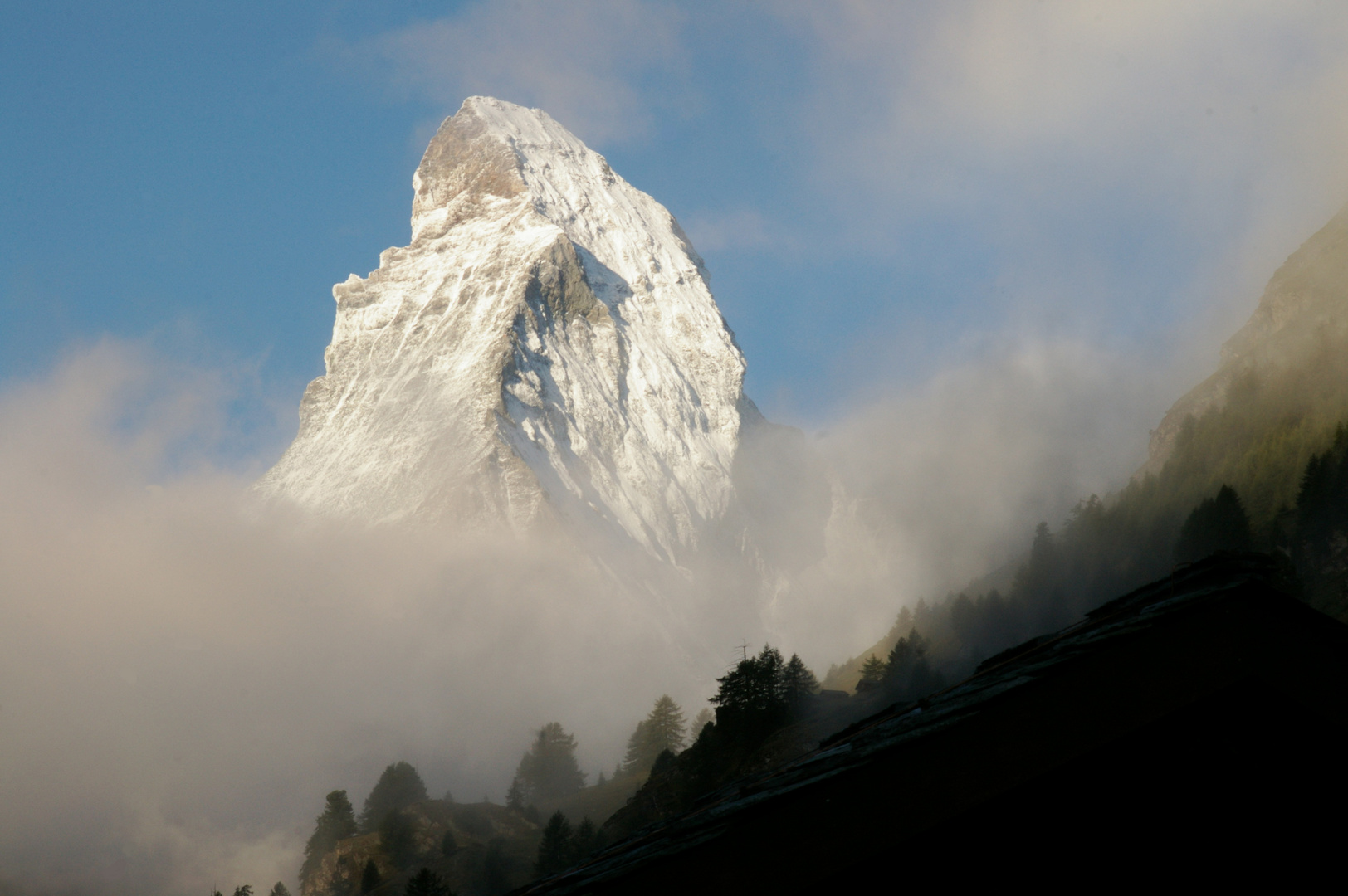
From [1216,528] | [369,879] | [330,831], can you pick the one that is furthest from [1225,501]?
[330,831]

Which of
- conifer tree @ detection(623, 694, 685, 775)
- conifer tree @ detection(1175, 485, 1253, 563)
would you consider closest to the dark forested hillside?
conifer tree @ detection(1175, 485, 1253, 563)

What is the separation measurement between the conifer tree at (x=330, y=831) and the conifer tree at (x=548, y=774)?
62.4 ft

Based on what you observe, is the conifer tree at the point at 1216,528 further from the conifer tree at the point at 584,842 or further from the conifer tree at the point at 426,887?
the conifer tree at the point at 426,887

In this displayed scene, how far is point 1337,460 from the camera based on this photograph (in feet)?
251

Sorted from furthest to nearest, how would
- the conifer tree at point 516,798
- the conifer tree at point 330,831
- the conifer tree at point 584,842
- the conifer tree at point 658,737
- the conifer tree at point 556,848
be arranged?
the conifer tree at point 516,798 → the conifer tree at point 658,737 → the conifer tree at point 330,831 → the conifer tree at point 556,848 → the conifer tree at point 584,842

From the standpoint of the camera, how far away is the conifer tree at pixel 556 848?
2127 inches

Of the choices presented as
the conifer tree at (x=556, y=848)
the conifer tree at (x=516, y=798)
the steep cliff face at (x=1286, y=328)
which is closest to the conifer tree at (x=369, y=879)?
the conifer tree at (x=556, y=848)

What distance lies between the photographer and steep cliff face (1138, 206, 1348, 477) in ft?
491

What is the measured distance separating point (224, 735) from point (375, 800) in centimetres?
11680

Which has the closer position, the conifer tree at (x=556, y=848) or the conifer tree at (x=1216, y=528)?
the conifer tree at (x=556, y=848)

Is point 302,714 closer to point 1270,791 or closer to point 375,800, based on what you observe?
point 375,800

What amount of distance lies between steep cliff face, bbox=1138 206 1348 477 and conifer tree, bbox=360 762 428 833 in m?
107

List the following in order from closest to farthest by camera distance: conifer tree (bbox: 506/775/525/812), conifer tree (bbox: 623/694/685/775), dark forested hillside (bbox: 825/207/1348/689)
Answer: dark forested hillside (bbox: 825/207/1348/689)
conifer tree (bbox: 623/694/685/775)
conifer tree (bbox: 506/775/525/812)

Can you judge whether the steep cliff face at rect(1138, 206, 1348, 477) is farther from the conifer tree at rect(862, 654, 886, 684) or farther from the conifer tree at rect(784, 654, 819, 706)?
the conifer tree at rect(784, 654, 819, 706)
